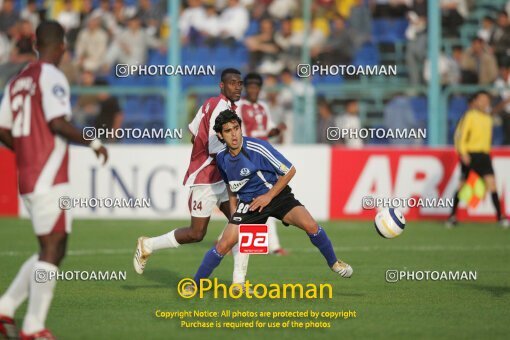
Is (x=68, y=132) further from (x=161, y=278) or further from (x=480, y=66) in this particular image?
(x=480, y=66)

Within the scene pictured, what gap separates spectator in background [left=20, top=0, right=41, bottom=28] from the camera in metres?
24.6

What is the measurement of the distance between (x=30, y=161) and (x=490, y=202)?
13.5m

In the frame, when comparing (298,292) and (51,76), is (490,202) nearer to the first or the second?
(298,292)

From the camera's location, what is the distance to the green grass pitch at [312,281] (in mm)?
8680

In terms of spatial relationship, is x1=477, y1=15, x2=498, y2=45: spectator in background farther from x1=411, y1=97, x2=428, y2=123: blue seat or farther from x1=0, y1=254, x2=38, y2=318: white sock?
x1=0, y1=254, x2=38, y2=318: white sock

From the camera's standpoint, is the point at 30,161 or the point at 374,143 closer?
the point at 30,161

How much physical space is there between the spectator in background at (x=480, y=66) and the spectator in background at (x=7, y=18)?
10700 mm

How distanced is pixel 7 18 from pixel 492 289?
16.7 m

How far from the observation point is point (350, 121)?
68.9 ft

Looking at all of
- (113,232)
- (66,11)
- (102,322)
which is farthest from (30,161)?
(66,11)

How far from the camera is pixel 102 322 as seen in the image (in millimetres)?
8992

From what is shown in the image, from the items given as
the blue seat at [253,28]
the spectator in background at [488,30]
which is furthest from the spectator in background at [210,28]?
the spectator in background at [488,30]

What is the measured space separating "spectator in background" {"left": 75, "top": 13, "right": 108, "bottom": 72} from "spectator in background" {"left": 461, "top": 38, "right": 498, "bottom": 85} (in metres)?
8.16

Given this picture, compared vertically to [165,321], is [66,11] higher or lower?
higher
